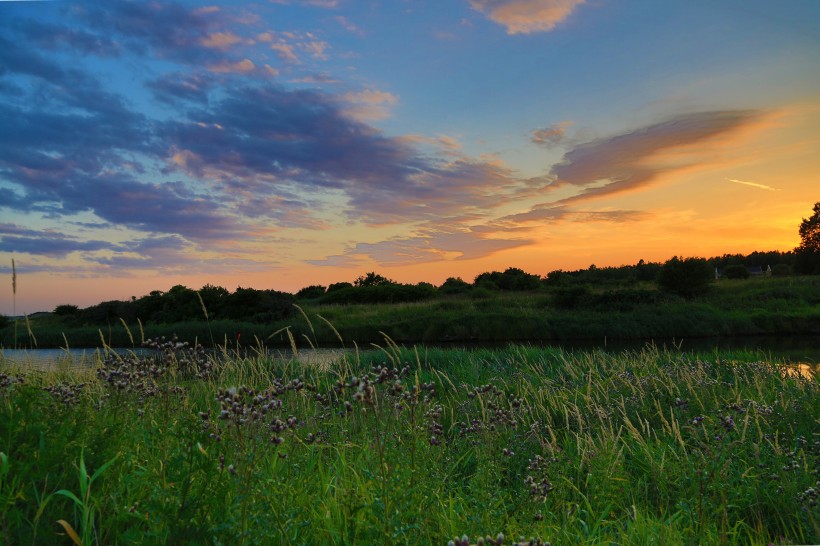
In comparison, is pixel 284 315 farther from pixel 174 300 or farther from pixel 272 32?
pixel 272 32

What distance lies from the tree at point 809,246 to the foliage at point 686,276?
2079cm

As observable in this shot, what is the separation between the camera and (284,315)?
31.5m

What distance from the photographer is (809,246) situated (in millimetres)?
7859

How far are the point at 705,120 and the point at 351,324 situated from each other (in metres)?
23.0

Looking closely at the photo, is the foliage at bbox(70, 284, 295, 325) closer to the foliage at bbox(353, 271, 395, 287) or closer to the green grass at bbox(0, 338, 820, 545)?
the foliage at bbox(353, 271, 395, 287)

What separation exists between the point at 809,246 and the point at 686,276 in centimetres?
2352

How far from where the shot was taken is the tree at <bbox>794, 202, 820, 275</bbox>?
6.99 metres

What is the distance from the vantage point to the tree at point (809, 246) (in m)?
6.99

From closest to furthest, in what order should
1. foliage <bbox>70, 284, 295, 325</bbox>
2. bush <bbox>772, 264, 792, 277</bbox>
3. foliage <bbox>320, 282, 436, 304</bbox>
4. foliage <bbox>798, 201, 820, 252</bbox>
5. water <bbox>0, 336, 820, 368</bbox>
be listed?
foliage <bbox>798, 201, 820, 252</bbox>, bush <bbox>772, 264, 792, 277</bbox>, water <bbox>0, 336, 820, 368</bbox>, foliage <bbox>70, 284, 295, 325</bbox>, foliage <bbox>320, 282, 436, 304</bbox>

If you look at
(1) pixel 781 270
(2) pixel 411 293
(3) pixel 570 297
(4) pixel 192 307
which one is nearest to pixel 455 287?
(2) pixel 411 293

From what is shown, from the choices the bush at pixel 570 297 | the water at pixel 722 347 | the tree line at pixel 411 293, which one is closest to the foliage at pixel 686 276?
the tree line at pixel 411 293

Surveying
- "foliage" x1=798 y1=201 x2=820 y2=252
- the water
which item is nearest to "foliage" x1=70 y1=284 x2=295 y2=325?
the water

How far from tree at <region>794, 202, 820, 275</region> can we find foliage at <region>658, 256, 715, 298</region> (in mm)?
20790

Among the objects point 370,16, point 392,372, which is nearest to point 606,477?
point 392,372
